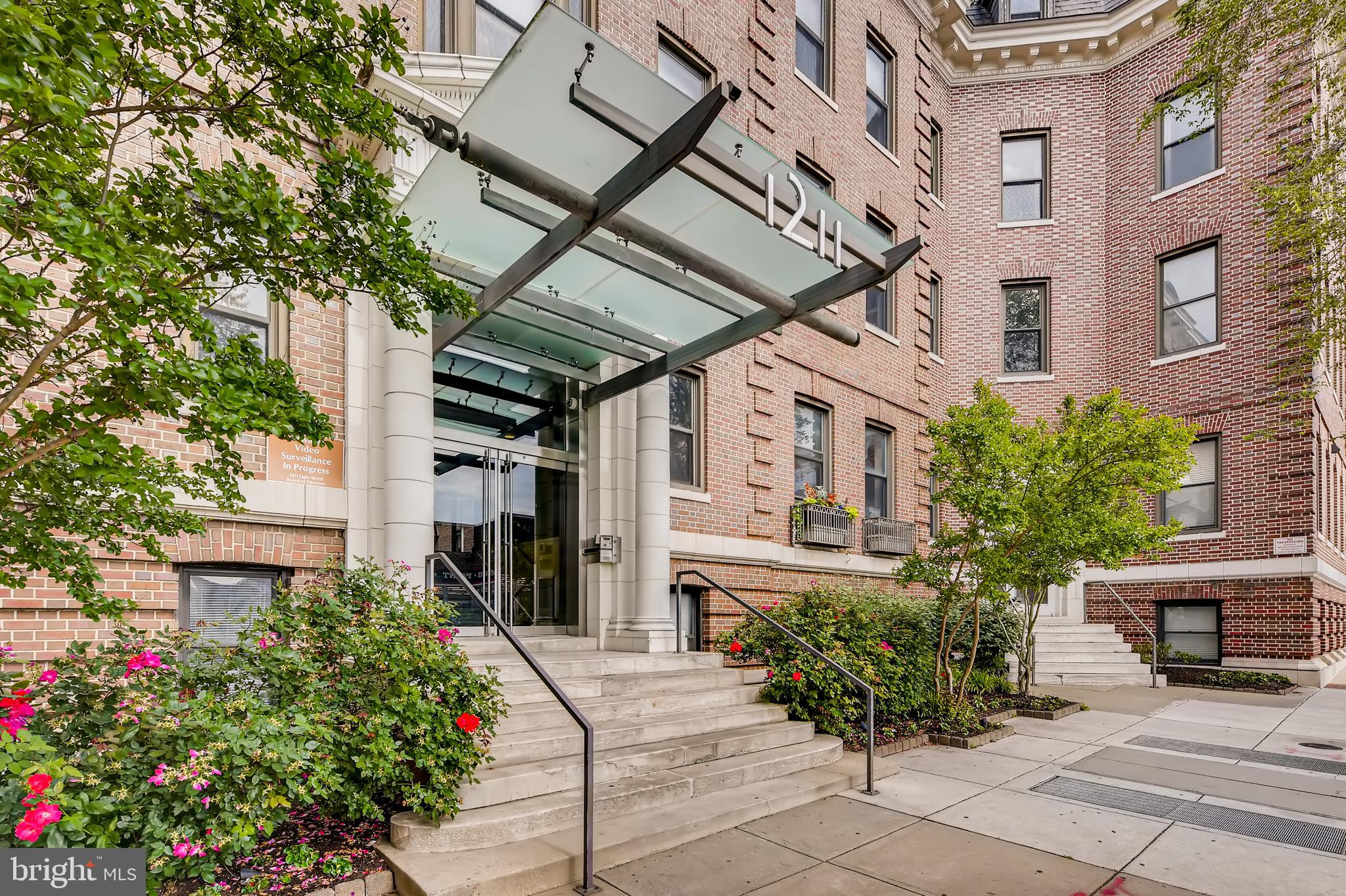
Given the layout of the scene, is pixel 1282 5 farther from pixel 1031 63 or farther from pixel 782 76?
pixel 1031 63

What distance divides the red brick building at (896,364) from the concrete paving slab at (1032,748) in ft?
12.7

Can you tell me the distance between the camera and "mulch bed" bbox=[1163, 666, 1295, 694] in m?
13.9

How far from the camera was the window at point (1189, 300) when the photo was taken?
16750 millimetres

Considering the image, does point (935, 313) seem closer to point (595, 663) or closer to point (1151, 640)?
point (1151, 640)

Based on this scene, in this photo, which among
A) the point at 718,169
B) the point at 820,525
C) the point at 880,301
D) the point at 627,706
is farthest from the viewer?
the point at 880,301

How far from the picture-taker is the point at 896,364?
15164mm

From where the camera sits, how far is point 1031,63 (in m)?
18.9

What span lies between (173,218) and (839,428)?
36.7ft

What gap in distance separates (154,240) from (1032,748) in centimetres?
968

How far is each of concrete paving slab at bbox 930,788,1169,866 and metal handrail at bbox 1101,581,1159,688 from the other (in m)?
10.0

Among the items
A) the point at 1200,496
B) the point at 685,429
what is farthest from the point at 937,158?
the point at 685,429

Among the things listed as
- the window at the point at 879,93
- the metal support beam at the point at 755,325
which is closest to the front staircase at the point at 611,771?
the metal support beam at the point at 755,325

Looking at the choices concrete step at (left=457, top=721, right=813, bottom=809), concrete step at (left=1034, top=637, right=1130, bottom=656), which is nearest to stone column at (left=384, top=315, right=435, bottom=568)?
concrete step at (left=457, top=721, right=813, bottom=809)

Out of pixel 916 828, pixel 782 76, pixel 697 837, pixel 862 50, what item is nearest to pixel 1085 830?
pixel 916 828
